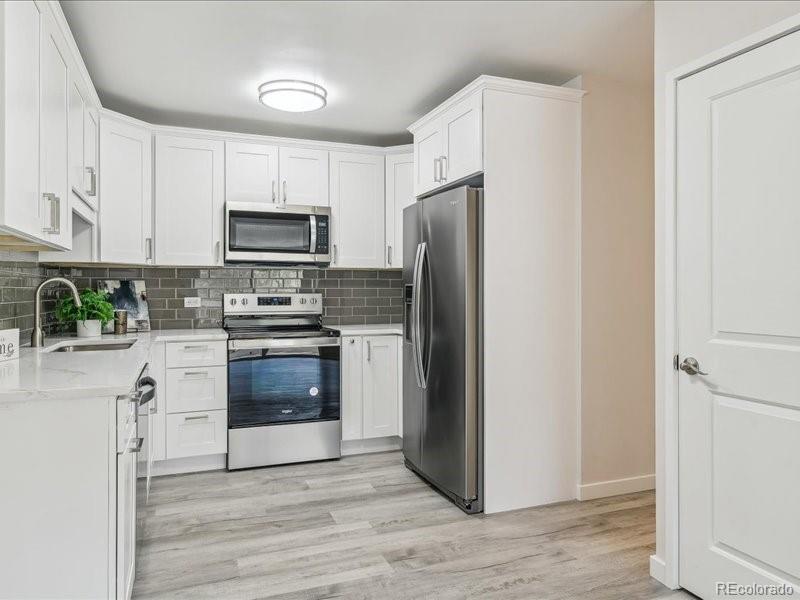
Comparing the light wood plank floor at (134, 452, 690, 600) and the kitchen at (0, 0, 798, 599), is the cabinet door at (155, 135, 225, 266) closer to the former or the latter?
the kitchen at (0, 0, 798, 599)

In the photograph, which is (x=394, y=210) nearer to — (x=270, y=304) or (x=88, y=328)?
(x=270, y=304)

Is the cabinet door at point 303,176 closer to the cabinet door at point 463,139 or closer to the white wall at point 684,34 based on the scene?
the cabinet door at point 463,139

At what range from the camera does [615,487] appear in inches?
130

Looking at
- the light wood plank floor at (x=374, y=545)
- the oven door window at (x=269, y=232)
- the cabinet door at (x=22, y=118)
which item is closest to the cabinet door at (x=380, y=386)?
the light wood plank floor at (x=374, y=545)

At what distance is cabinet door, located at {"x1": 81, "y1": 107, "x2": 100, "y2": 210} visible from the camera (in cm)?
296

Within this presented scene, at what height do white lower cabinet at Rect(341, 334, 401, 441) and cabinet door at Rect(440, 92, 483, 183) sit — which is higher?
cabinet door at Rect(440, 92, 483, 183)

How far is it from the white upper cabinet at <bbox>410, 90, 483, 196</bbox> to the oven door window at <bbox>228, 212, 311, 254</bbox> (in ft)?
3.16

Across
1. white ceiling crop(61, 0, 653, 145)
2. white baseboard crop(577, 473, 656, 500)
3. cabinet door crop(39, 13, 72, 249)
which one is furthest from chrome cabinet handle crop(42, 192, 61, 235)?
white baseboard crop(577, 473, 656, 500)

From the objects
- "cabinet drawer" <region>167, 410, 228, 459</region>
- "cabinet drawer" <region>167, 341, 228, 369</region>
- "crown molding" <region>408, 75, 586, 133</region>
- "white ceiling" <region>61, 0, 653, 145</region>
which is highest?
"white ceiling" <region>61, 0, 653, 145</region>

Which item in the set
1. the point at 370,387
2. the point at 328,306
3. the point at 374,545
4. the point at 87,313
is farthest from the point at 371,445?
the point at 87,313

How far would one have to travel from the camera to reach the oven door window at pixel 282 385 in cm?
375

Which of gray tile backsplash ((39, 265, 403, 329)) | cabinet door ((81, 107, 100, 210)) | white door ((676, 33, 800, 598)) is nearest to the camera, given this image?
white door ((676, 33, 800, 598))

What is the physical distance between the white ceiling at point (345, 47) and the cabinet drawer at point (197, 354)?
1.62 meters
